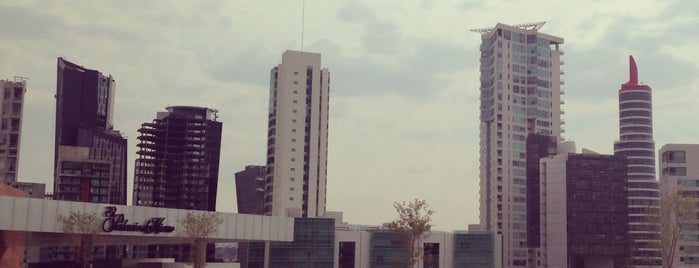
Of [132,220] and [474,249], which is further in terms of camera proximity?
[474,249]

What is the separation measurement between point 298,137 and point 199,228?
113m

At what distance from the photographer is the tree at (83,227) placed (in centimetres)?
7020

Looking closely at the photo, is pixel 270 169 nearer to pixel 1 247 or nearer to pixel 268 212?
A: pixel 268 212

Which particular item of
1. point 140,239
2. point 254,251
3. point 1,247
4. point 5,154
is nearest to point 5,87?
point 5,154

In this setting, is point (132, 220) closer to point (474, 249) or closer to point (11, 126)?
point (11, 126)

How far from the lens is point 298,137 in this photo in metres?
194

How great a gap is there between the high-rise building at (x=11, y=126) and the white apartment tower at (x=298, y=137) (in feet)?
201

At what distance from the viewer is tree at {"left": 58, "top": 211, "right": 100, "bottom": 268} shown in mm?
70200

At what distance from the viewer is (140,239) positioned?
85.4 metres

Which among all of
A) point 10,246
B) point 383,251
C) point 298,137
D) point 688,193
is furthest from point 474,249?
point 10,246

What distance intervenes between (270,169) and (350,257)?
32.6 meters

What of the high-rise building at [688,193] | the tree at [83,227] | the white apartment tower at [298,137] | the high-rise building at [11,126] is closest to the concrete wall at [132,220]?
the tree at [83,227]

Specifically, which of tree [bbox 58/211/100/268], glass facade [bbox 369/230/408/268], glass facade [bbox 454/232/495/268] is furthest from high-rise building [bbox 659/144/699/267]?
tree [bbox 58/211/100/268]

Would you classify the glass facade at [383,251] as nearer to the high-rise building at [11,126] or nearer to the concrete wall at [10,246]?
the high-rise building at [11,126]
